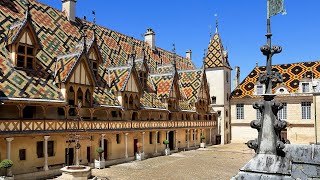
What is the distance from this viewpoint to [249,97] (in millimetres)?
45562

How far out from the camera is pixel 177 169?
23750mm

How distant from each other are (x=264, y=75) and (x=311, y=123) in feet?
127

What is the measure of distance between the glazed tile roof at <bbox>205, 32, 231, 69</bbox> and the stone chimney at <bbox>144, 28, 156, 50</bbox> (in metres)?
8.80

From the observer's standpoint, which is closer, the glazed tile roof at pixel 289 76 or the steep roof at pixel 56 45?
the steep roof at pixel 56 45

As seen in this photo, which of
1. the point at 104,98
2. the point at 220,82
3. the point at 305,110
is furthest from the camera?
the point at 220,82

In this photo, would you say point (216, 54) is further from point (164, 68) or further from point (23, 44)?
point (23, 44)

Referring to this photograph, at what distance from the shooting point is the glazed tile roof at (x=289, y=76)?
4359cm

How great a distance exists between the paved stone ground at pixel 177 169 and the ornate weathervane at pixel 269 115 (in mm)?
14775

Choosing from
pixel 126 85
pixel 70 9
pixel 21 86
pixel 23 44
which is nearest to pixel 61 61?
pixel 23 44

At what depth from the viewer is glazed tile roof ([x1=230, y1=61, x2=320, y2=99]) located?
4359 centimetres

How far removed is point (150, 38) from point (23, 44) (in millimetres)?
24604

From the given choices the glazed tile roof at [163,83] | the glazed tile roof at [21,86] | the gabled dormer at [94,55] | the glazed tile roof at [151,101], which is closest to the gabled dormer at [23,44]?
the glazed tile roof at [21,86]

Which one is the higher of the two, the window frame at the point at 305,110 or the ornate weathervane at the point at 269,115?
the ornate weathervane at the point at 269,115

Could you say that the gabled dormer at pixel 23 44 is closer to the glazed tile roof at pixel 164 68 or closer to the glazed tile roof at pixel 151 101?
the glazed tile roof at pixel 151 101
